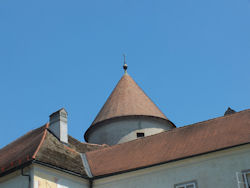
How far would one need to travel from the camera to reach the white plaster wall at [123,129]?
2612 cm

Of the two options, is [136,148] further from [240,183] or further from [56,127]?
[240,183]

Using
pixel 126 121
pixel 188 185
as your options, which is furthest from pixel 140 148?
pixel 126 121

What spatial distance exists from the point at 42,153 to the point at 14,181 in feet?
5.00

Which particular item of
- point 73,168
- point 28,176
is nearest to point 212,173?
point 73,168

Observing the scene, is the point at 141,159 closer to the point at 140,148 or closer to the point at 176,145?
the point at 140,148

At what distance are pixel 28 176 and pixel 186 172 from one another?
609cm

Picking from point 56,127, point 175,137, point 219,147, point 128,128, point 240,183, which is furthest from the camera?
point 128,128

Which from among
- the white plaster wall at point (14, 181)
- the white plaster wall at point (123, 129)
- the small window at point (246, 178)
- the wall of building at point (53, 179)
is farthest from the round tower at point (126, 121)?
the small window at point (246, 178)

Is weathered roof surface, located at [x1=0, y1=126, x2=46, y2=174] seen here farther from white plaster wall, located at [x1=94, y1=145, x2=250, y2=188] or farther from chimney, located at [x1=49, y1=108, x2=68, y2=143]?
white plaster wall, located at [x1=94, y1=145, x2=250, y2=188]

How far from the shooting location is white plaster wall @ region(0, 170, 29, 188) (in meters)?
16.1

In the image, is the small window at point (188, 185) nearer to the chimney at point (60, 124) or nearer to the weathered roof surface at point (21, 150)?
the weathered roof surface at point (21, 150)

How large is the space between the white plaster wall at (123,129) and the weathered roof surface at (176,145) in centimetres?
538

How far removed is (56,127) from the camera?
2064 centimetres

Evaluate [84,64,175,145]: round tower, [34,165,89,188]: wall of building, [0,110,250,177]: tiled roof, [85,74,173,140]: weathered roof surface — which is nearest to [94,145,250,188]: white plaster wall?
[0,110,250,177]: tiled roof
